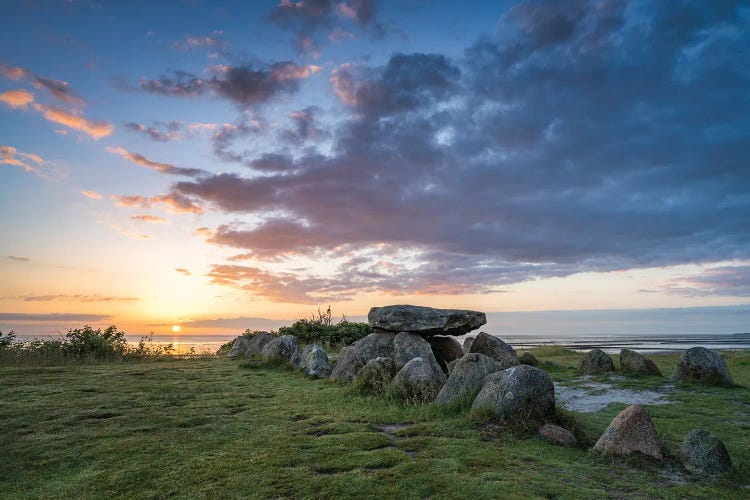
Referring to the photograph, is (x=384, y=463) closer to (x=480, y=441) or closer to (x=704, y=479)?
(x=480, y=441)

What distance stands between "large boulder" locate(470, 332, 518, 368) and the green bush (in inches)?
407

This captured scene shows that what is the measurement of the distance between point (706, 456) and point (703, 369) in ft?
33.6

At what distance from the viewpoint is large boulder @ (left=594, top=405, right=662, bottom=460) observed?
7922mm

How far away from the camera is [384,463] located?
24.3 feet

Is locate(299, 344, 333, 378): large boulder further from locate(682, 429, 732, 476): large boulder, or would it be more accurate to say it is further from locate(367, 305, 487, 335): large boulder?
locate(682, 429, 732, 476): large boulder

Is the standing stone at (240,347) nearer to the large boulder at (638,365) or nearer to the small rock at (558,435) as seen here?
the large boulder at (638,365)

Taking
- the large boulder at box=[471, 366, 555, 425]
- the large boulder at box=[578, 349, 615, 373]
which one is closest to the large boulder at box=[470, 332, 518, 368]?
the large boulder at box=[578, 349, 615, 373]

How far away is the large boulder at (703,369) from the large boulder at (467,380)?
29.1ft

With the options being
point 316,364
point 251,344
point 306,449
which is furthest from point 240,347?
point 306,449

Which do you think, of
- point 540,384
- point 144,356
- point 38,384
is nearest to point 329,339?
point 144,356

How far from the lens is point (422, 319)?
18.9m

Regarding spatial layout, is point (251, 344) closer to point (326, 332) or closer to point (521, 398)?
point (326, 332)

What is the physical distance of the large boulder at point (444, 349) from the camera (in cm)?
2023

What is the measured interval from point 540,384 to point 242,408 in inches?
288
